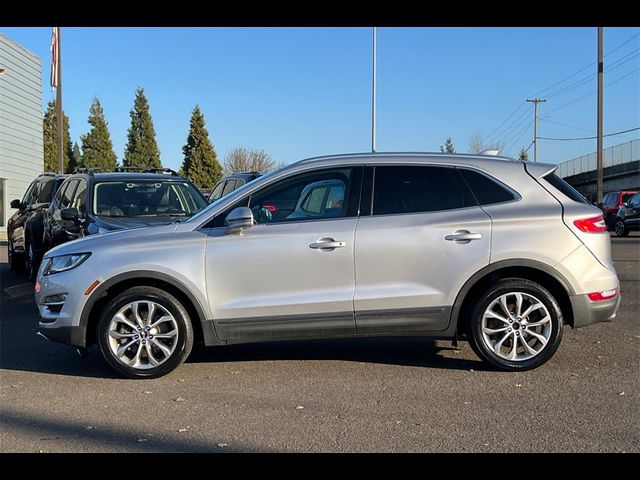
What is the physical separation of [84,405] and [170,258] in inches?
52.3

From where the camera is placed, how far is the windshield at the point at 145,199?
29.2 feet

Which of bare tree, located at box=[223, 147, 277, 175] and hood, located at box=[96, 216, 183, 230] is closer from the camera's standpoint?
hood, located at box=[96, 216, 183, 230]

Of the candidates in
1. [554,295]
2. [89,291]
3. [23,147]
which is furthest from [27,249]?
[23,147]

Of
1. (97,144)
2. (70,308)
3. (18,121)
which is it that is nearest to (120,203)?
(70,308)

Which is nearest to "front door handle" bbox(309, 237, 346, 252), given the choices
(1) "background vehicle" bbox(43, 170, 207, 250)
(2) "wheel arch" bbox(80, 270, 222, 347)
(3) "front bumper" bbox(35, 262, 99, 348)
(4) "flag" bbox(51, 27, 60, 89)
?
(2) "wheel arch" bbox(80, 270, 222, 347)

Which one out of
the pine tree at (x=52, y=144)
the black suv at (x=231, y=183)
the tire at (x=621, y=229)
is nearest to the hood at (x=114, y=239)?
the black suv at (x=231, y=183)

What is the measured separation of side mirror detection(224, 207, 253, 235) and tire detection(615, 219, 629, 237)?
20.4 metres

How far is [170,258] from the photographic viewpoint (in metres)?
5.59

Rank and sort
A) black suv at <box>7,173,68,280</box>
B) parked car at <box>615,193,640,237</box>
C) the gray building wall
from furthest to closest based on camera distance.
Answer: the gray building wall, parked car at <box>615,193,640,237</box>, black suv at <box>7,173,68,280</box>

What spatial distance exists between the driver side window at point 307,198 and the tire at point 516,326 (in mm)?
1390

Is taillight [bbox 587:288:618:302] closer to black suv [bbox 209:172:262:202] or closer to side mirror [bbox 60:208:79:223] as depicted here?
side mirror [bbox 60:208:79:223]

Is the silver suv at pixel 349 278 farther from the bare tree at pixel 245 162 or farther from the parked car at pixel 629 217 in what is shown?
the bare tree at pixel 245 162

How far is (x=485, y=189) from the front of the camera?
19.1ft

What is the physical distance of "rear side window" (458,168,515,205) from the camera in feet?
19.0
